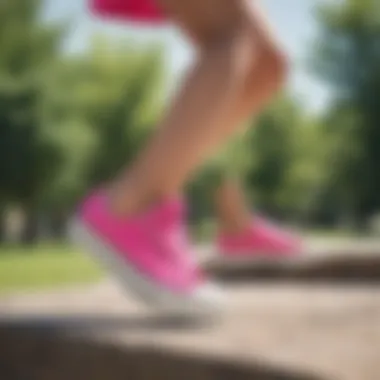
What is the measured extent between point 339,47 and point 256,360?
4660 mm

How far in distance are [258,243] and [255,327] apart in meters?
0.86

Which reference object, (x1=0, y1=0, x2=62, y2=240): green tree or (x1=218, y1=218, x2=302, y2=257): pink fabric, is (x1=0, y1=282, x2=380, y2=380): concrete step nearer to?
(x1=218, y1=218, x2=302, y2=257): pink fabric

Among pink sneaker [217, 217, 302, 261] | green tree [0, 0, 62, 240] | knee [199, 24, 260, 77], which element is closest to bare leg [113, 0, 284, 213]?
knee [199, 24, 260, 77]

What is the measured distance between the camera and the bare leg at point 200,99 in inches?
26.0

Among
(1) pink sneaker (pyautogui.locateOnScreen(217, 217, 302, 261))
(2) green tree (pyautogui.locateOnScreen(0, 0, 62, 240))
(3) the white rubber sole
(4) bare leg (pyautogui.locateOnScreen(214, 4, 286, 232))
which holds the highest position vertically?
(2) green tree (pyautogui.locateOnScreen(0, 0, 62, 240))

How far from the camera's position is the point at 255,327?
24.6 inches

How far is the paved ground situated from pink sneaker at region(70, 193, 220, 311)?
0.9 inches

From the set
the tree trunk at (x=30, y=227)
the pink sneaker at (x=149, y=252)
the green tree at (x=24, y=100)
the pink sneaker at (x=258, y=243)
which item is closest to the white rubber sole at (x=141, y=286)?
the pink sneaker at (x=149, y=252)

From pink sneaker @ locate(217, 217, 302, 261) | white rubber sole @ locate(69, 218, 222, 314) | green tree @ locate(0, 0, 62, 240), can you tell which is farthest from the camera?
green tree @ locate(0, 0, 62, 240)

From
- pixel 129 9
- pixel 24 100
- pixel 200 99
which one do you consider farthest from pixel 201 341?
pixel 24 100

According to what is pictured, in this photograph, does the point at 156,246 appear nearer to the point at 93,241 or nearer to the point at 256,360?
the point at 93,241

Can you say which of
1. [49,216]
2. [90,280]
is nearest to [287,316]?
[90,280]

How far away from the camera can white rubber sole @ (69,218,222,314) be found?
65 cm

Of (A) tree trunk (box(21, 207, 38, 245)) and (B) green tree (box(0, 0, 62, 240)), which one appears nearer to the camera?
(A) tree trunk (box(21, 207, 38, 245))
